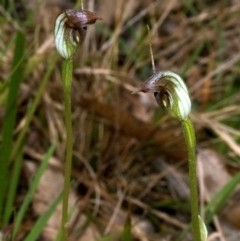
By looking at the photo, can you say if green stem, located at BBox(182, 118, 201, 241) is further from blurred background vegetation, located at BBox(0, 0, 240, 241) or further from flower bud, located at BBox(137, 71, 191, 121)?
blurred background vegetation, located at BBox(0, 0, 240, 241)

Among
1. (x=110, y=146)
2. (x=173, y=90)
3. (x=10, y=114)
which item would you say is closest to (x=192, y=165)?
(x=173, y=90)

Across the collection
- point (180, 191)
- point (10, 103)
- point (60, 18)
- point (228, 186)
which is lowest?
point (180, 191)

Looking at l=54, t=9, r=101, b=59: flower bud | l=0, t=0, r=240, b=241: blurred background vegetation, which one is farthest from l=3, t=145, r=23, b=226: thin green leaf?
l=54, t=9, r=101, b=59: flower bud

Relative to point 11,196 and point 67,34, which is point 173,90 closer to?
point 67,34

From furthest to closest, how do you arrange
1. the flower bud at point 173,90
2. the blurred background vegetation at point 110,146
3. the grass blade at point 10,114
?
the blurred background vegetation at point 110,146 → the grass blade at point 10,114 → the flower bud at point 173,90

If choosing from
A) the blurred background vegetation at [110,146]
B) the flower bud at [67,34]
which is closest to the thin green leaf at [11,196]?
the blurred background vegetation at [110,146]

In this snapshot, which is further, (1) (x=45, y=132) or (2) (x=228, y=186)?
(1) (x=45, y=132)

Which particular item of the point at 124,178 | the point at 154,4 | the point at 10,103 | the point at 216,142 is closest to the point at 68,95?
the point at 10,103

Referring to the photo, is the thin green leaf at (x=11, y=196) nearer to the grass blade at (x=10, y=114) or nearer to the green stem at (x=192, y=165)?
the grass blade at (x=10, y=114)

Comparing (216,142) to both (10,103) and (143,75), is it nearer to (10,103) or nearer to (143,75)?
(143,75)
